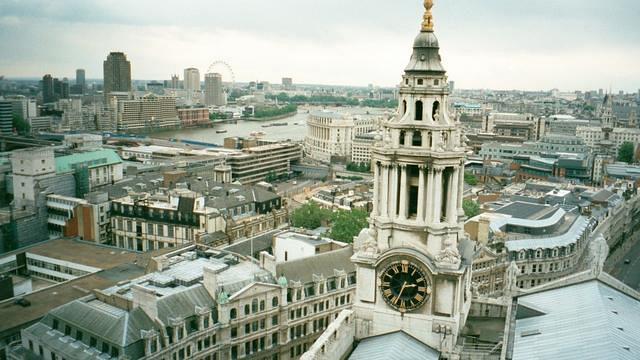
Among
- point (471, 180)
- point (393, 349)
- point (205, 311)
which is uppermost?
point (393, 349)

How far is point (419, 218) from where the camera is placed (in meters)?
27.5

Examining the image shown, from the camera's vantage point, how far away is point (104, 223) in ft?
253

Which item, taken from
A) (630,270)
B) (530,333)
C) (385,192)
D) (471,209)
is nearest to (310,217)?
(471,209)

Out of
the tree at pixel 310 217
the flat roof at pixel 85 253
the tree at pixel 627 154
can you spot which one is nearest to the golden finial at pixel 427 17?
the flat roof at pixel 85 253

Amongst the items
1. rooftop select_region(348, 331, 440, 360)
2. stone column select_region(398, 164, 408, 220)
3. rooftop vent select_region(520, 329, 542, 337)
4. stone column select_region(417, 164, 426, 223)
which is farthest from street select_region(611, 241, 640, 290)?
stone column select_region(398, 164, 408, 220)

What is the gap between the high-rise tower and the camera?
2708 cm

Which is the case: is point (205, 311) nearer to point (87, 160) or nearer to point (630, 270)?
point (630, 270)

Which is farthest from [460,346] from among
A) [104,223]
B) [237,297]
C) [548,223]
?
[104,223]

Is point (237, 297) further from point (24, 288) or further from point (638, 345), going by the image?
point (638, 345)

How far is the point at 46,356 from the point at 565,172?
4571 inches

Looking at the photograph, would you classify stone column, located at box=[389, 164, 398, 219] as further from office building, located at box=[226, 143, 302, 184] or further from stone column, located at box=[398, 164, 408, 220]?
office building, located at box=[226, 143, 302, 184]

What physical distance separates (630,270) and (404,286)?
63.0 metres

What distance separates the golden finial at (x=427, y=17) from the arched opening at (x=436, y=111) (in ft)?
11.8

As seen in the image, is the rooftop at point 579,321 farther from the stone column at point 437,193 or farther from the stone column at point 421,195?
the stone column at point 421,195
